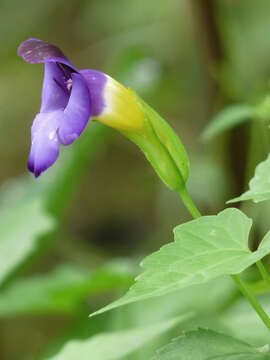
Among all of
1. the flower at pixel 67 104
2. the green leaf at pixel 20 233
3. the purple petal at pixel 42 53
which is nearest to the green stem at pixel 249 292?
the flower at pixel 67 104

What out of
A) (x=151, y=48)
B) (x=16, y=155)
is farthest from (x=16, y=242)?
(x=16, y=155)

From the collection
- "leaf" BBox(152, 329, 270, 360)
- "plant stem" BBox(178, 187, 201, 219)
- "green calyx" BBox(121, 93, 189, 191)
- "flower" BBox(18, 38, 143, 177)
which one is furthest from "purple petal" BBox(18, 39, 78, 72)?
"leaf" BBox(152, 329, 270, 360)

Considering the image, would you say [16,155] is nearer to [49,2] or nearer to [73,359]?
[49,2]

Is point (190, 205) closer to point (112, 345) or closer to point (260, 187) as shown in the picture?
point (260, 187)

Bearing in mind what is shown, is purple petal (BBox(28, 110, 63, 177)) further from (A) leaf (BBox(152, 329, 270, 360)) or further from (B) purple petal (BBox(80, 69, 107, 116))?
(A) leaf (BBox(152, 329, 270, 360))

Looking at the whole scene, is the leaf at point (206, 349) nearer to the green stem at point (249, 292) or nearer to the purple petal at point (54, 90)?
the green stem at point (249, 292)

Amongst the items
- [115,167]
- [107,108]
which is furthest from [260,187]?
[115,167]
